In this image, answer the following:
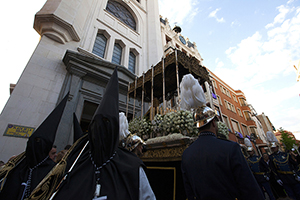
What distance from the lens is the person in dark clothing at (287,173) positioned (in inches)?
155

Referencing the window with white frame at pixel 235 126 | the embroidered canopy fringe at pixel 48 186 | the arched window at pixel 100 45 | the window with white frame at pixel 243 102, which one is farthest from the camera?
the window with white frame at pixel 243 102

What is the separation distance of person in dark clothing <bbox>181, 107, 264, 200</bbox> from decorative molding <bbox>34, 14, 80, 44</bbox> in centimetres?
821

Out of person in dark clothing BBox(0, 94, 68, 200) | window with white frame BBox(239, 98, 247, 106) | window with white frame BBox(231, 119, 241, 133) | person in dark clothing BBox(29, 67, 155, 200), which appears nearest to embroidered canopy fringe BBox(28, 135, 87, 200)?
person in dark clothing BBox(29, 67, 155, 200)

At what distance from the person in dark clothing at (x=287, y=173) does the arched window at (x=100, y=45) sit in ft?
35.4

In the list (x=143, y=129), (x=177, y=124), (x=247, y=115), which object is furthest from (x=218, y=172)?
(x=247, y=115)

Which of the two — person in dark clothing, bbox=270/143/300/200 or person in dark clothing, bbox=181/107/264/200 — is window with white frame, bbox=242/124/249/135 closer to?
person in dark clothing, bbox=270/143/300/200

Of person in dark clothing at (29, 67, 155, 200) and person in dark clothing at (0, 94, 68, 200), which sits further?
person in dark clothing at (0, 94, 68, 200)

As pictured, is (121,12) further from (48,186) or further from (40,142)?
(48,186)

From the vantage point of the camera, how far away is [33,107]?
490 centimetres

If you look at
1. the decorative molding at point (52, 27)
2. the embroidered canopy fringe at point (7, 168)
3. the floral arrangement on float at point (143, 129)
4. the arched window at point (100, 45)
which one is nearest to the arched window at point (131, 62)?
the arched window at point (100, 45)

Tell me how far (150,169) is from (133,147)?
43.8 inches

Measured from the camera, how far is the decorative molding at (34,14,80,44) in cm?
Result: 613

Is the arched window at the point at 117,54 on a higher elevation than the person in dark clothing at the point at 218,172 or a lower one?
higher

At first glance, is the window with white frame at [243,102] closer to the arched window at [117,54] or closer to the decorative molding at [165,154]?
the arched window at [117,54]
